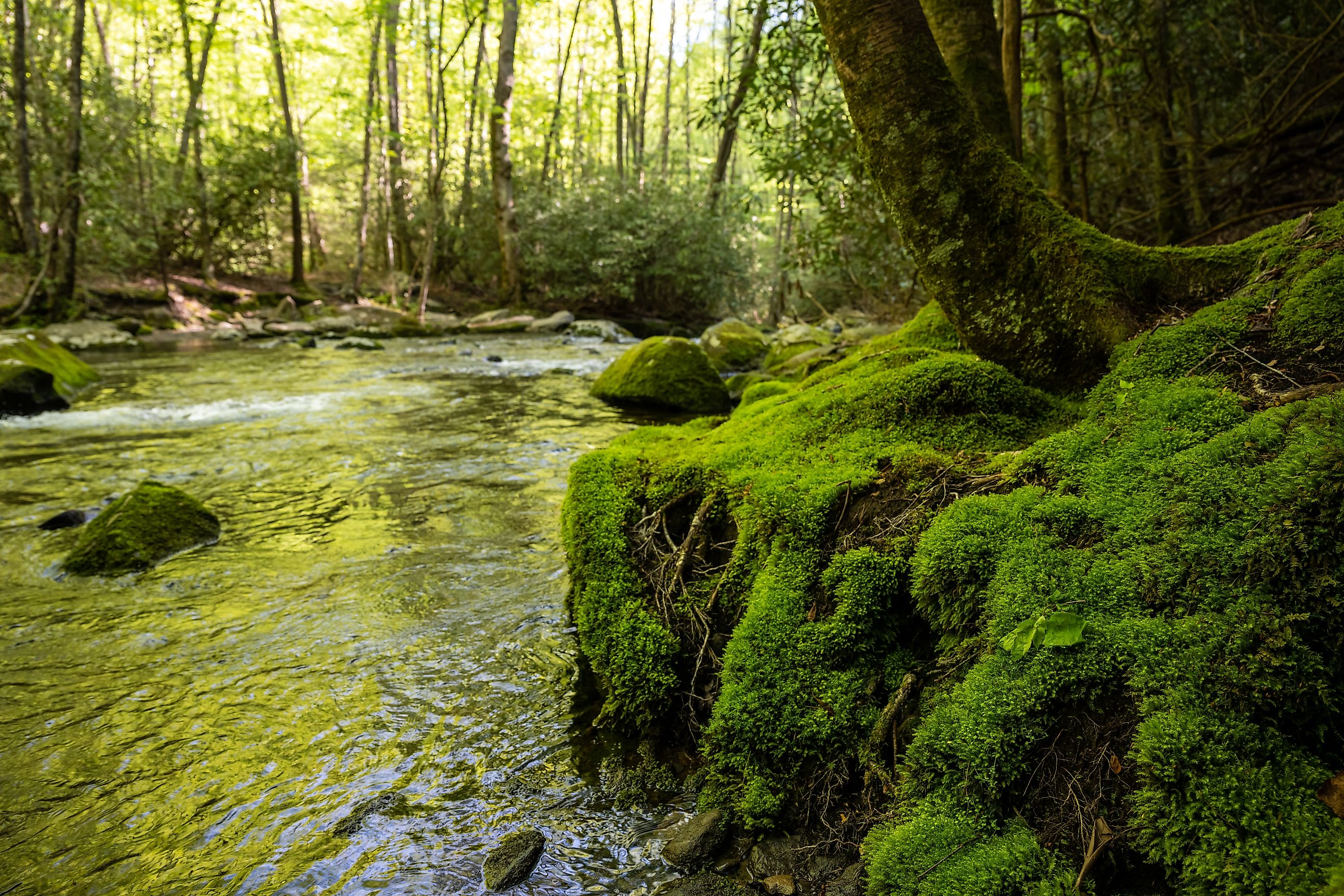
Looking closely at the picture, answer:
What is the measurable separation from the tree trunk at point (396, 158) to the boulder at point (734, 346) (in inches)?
480

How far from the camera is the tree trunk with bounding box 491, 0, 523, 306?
20.8 m

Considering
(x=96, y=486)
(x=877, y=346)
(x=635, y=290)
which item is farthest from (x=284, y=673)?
(x=635, y=290)

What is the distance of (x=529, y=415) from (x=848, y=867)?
8.26 m

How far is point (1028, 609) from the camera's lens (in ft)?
7.11

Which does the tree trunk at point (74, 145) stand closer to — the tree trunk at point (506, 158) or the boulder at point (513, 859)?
the tree trunk at point (506, 158)

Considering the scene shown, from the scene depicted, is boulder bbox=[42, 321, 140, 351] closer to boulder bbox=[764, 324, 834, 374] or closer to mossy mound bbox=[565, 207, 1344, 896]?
boulder bbox=[764, 324, 834, 374]

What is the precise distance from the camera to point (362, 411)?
32.8 ft

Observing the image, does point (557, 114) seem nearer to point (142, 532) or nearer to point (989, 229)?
point (142, 532)

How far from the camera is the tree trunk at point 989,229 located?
329 centimetres

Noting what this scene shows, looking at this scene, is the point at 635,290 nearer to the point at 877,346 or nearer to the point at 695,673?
the point at 877,346

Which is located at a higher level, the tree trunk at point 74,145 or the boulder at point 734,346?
the tree trunk at point 74,145

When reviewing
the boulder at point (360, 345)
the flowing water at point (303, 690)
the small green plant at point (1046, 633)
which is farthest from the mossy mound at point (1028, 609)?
the boulder at point (360, 345)

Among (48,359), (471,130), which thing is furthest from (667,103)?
(48,359)

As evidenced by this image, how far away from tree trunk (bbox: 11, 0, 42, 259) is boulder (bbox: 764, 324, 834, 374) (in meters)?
15.8
